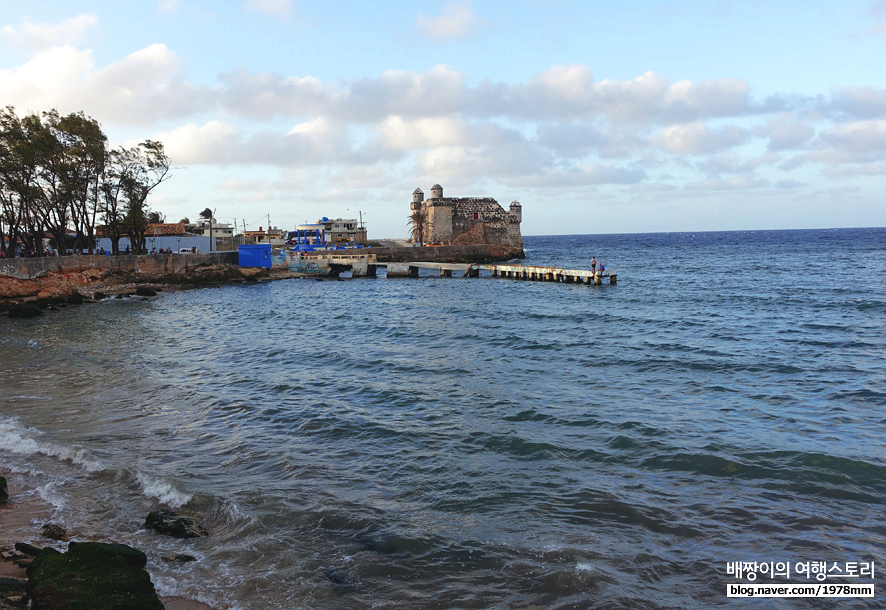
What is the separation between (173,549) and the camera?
7.31 m

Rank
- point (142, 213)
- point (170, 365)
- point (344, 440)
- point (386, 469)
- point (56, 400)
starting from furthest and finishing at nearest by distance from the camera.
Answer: point (142, 213) < point (170, 365) < point (56, 400) < point (344, 440) < point (386, 469)

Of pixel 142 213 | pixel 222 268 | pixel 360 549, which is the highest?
pixel 142 213

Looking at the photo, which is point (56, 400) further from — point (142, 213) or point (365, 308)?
point (142, 213)

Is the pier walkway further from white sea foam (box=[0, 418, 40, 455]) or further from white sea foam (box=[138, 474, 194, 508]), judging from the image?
white sea foam (box=[138, 474, 194, 508])

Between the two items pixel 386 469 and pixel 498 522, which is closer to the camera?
pixel 498 522

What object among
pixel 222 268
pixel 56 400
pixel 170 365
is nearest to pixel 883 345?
pixel 170 365

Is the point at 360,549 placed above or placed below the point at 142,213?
below

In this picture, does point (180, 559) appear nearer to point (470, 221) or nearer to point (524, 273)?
point (524, 273)

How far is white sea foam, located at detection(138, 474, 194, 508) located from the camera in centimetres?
872

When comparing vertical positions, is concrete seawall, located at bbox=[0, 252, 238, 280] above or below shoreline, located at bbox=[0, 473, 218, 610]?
above

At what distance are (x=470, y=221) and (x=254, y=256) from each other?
105ft

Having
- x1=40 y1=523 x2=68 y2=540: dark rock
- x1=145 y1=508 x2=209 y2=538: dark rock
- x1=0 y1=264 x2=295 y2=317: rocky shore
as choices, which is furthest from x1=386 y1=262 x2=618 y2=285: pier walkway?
x1=40 y1=523 x2=68 y2=540: dark rock

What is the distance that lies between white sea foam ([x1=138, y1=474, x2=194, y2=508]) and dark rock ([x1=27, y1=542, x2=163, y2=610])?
7.98 feet

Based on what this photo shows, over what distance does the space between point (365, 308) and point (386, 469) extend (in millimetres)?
24331
